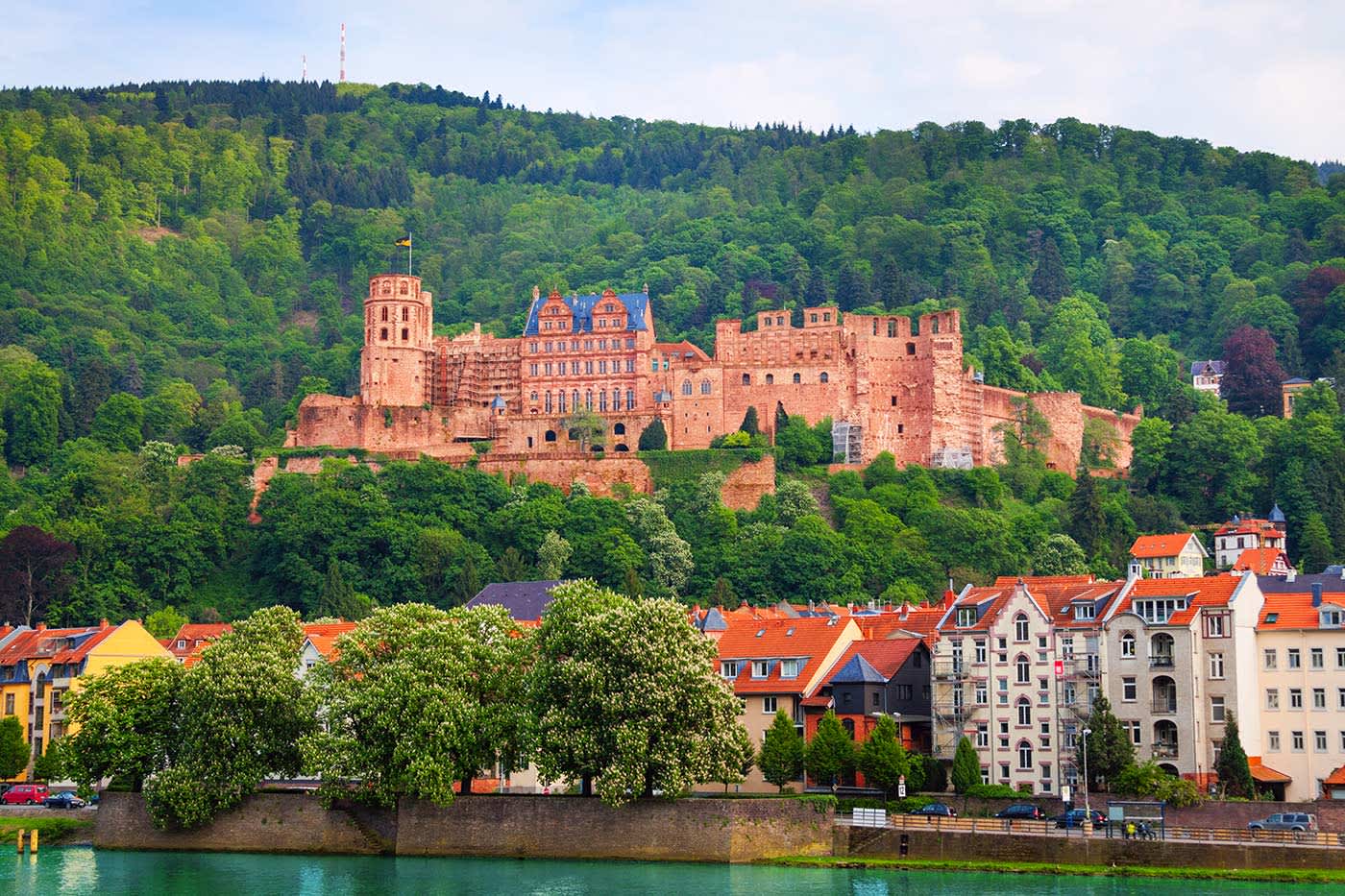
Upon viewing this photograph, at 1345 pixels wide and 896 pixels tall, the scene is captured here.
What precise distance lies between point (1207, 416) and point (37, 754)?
263 ft

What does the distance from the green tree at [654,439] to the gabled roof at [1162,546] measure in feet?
Result: 119

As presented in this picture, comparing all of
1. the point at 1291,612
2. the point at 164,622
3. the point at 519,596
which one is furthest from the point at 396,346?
the point at 1291,612

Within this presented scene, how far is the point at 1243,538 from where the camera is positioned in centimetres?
12112

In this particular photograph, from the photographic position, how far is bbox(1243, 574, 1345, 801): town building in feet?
240

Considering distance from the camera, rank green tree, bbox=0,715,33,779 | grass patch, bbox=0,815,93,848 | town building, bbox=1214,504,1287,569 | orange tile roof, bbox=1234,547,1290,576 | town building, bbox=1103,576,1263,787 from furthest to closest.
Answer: town building, bbox=1214,504,1287,569 → orange tile roof, bbox=1234,547,1290,576 → green tree, bbox=0,715,33,779 → grass patch, bbox=0,815,93,848 → town building, bbox=1103,576,1263,787

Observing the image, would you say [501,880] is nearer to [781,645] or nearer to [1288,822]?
[781,645]

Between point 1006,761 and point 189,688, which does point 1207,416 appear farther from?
point 189,688

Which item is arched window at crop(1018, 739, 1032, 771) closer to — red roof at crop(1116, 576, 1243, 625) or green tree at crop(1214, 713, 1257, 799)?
red roof at crop(1116, 576, 1243, 625)

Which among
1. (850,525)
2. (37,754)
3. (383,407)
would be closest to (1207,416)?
(850,525)

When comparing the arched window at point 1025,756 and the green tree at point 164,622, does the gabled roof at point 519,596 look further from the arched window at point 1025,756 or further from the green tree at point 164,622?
the arched window at point 1025,756

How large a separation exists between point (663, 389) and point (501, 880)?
80.2m

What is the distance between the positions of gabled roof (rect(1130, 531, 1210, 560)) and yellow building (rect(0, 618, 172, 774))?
49.5 meters

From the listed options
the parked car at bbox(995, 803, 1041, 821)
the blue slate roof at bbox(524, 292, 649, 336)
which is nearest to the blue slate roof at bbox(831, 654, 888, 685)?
the parked car at bbox(995, 803, 1041, 821)

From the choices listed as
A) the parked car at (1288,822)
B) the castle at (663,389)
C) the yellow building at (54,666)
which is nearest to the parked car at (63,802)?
the yellow building at (54,666)
